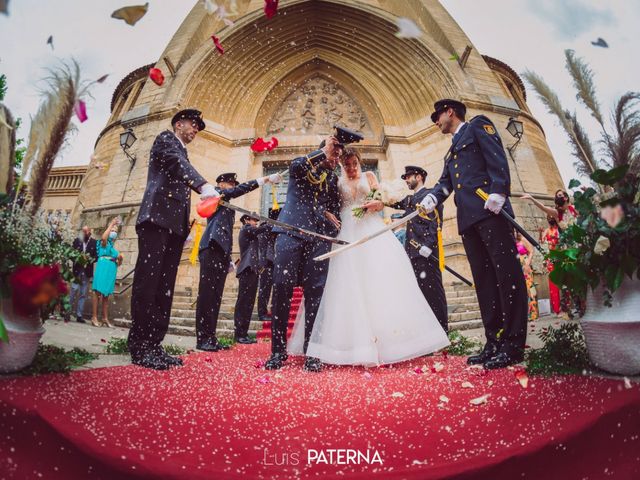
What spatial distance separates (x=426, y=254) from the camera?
13.3 ft

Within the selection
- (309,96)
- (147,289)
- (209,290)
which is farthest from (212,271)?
(309,96)

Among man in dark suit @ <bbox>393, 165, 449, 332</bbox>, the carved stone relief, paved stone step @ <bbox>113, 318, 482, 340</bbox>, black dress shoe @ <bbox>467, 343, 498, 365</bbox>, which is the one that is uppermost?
the carved stone relief

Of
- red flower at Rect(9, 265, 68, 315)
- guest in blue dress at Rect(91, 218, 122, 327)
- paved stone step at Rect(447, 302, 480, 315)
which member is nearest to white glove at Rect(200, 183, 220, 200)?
red flower at Rect(9, 265, 68, 315)

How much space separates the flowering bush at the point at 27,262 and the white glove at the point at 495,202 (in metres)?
2.85

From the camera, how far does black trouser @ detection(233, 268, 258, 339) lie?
200 inches

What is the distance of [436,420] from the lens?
1.51 meters

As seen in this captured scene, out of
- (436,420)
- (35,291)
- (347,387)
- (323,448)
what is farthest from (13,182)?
(436,420)

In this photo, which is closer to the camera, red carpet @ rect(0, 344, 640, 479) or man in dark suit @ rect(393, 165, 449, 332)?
red carpet @ rect(0, 344, 640, 479)

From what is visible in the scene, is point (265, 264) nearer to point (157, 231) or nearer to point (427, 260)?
point (427, 260)

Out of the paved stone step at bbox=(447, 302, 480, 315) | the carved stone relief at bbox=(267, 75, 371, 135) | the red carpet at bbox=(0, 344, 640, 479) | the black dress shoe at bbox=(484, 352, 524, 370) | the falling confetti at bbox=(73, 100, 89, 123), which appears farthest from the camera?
the carved stone relief at bbox=(267, 75, 371, 135)

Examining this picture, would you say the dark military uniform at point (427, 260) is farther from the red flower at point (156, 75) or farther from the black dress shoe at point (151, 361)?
the red flower at point (156, 75)

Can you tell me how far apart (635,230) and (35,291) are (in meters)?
3.05

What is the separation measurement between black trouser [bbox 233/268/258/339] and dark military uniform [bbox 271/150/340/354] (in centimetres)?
222

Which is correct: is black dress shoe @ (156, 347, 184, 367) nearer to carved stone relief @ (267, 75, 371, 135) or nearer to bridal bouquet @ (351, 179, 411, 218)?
bridal bouquet @ (351, 179, 411, 218)
